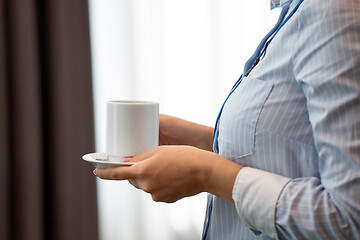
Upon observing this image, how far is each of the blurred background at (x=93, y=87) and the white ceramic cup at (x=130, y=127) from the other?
2.94 feet

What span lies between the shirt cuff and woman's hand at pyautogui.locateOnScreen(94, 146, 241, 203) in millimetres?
24

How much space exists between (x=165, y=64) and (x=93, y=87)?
→ 37 cm

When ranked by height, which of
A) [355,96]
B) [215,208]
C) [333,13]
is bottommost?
[215,208]

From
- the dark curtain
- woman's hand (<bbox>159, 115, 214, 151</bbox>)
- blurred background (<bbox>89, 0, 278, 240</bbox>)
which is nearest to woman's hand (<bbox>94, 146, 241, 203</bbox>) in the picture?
woman's hand (<bbox>159, 115, 214, 151</bbox>)

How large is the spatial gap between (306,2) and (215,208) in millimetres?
445

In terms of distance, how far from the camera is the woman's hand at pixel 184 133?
3.61 feet

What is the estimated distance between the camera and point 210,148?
3.68ft

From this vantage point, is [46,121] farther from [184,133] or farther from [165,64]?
[184,133]

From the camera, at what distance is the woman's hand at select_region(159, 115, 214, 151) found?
3.61ft

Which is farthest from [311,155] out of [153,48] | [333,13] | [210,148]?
[153,48]

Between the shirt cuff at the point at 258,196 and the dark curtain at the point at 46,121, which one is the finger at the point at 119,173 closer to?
the shirt cuff at the point at 258,196

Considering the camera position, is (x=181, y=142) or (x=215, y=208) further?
(x=181, y=142)

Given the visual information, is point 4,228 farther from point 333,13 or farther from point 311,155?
point 333,13

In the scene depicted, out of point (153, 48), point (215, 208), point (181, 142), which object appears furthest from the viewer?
point (153, 48)
